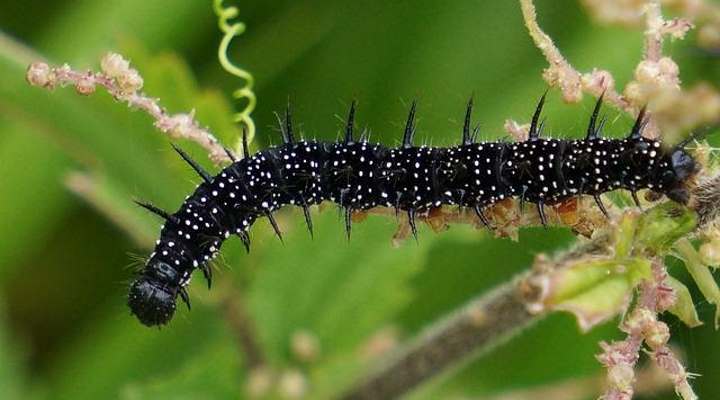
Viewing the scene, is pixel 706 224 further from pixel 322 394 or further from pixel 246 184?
pixel 322 394

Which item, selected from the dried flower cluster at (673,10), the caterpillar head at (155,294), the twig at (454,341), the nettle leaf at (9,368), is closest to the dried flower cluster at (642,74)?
the dried flower cluster at (673,10)

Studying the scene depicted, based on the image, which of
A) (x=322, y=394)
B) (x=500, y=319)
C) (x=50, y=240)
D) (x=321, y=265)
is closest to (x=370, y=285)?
(x=321, y=265)

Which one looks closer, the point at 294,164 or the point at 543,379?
the point at 294,164

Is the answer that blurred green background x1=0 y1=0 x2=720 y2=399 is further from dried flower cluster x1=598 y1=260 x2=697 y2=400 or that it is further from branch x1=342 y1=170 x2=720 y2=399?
dried flower cluster x1=598 y1=260 x2=697 y2=400

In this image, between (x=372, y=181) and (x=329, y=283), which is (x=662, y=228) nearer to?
(x=372, y=181)

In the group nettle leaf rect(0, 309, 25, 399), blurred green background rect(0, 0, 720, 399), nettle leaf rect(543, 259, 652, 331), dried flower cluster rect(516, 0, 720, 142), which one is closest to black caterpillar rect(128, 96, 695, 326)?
dried flower cluster rect(516, 0, 720, 142)

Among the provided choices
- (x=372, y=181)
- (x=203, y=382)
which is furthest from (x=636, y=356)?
(x=203, y=382)
